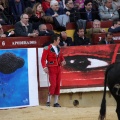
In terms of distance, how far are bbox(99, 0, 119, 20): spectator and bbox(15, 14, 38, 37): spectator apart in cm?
273

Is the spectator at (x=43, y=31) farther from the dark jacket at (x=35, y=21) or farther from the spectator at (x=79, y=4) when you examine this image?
the spectator at (x=79, y=4)

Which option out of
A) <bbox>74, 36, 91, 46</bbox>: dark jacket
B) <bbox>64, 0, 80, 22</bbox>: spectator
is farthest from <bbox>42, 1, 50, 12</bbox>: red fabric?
<bbox>74, 36, 91, 46</bbox>: dark jacket

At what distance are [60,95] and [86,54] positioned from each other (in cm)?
129

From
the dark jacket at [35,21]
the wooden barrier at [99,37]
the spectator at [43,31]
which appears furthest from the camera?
the wooden barrier at [99,37]

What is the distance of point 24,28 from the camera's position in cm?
1286

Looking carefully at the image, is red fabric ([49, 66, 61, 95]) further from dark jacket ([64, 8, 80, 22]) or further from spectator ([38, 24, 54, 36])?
dark jacket ([64, 8, 80, 22])

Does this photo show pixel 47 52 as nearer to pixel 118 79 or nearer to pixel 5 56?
pixel 5 56

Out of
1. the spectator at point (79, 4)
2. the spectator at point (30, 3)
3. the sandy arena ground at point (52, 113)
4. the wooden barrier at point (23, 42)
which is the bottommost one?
the sandy arena ground at point (52, 113)

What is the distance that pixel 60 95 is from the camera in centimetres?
1313

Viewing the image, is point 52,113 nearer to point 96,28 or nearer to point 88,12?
point 96,28

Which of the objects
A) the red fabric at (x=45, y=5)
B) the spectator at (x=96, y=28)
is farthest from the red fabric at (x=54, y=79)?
the red fabric at (x=45, y=5)

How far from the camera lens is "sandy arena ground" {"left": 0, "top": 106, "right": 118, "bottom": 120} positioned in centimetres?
1109

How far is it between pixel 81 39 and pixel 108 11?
1748 millimetres

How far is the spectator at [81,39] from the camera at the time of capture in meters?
13.6
